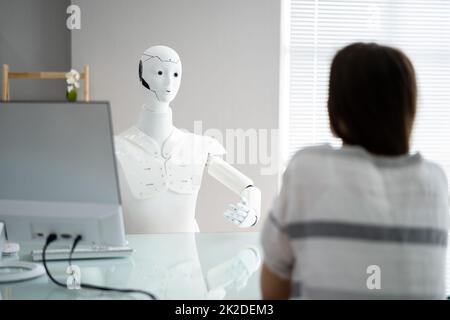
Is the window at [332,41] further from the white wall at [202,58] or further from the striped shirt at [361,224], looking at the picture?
the striped shirt at [361,224]

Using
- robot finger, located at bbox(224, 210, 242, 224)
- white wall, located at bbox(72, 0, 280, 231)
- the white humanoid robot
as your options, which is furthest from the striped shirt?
white wall, located at bbox(72, 0, 280, 231)

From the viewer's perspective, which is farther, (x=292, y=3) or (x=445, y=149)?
(x=445, y=149)

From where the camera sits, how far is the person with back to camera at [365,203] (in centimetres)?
100

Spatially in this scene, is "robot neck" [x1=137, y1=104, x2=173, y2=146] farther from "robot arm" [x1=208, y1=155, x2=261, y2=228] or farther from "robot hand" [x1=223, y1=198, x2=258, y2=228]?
"robot hand" [x1=223, y1=198, x2=258, y2=228]

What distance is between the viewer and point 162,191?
2.42 meters

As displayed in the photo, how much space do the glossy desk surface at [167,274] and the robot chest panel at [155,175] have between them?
45 centimetres

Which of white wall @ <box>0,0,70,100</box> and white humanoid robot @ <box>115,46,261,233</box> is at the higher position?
white wall @ <box>0,0,70,100</box>

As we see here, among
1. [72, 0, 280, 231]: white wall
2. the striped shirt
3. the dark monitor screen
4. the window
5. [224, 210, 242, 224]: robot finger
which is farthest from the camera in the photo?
the window

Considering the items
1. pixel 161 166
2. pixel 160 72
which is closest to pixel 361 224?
pixel 161 166

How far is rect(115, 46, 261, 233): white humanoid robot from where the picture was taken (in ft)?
7.89

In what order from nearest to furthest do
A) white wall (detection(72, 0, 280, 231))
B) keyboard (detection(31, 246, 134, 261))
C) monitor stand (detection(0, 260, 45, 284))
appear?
monitor stand (detection(0, 260, 45, 284)) → keyboard (detection(31, 246, 134, 261)) → white wall (detection(72, 0, 280, 231))
